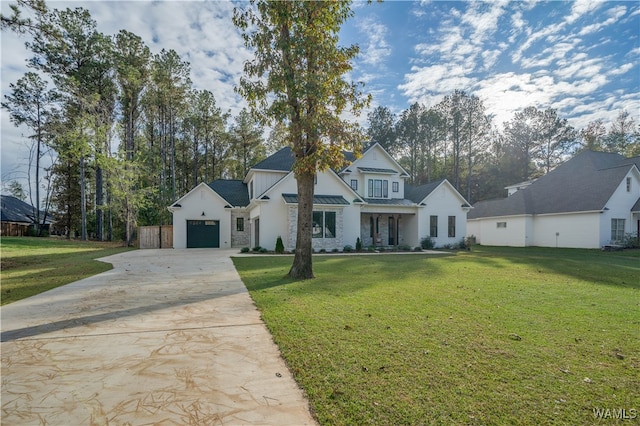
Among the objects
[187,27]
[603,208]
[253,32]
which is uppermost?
[187,27]

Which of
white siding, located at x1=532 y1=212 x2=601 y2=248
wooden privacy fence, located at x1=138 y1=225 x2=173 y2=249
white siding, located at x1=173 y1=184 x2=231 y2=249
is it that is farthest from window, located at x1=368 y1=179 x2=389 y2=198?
wooden privacy fence, located at x1=138 y1=225 x2=173 y2=249

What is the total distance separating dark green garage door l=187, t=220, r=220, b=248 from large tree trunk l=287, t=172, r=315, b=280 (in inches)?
591

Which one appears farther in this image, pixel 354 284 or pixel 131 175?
pixel 131 175

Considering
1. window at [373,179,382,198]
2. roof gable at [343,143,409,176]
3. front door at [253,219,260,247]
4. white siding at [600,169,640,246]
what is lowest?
front door at [253,219,260,247]

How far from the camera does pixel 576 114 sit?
34.3 m

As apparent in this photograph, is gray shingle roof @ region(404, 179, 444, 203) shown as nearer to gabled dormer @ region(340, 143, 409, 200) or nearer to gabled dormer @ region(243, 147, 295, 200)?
gabled dormer @ region(340, 143, 409, 200)

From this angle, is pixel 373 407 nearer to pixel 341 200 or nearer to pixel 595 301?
pixel 595 301

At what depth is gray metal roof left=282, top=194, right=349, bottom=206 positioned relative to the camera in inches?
687

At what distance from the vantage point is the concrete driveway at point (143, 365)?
2238 millimetres

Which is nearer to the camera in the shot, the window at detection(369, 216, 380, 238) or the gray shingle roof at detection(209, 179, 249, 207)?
the window at detection(369, 216, 380, 238)

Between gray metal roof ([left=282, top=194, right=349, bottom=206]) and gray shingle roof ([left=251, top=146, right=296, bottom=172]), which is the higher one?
gray shingle roof ([left=251, top=146, right=296, bottom=172])

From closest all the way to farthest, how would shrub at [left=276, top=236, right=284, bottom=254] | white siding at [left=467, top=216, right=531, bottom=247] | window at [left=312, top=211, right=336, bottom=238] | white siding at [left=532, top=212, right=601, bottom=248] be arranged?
shrub at [left=276, top=236, right=284, bottom=254] < window at [left=312, top=211, right=336, bottom=238] < white siding at [left=532, top=212, right=601, bottom=248] < white siding at [left=467, top=216, right=531, bottom=247]

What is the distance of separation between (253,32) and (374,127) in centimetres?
3570

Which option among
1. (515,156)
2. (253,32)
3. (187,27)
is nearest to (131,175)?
(187,27)
